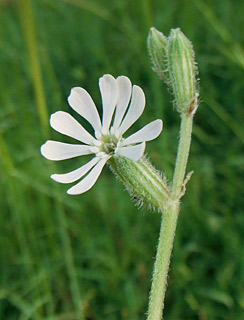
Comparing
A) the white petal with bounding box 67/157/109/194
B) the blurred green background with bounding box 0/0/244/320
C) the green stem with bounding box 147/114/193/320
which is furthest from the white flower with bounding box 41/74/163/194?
the blurred green background with bounding box 0/0/244/320

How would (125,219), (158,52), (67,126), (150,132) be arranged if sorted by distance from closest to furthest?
(150,132)
(67,126)
(158,52)
(125,219)

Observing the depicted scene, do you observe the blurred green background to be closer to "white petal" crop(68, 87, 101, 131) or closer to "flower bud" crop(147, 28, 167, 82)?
"flower bud" crop(147, 28, 167, 82)

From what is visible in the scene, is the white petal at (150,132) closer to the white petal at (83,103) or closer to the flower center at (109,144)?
the flower center at (109,144)

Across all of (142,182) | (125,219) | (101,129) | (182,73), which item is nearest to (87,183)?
(142,182)

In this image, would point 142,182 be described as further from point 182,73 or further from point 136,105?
point 182,73

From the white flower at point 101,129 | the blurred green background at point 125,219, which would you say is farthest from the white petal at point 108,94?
the blurred green background at point 125,219
